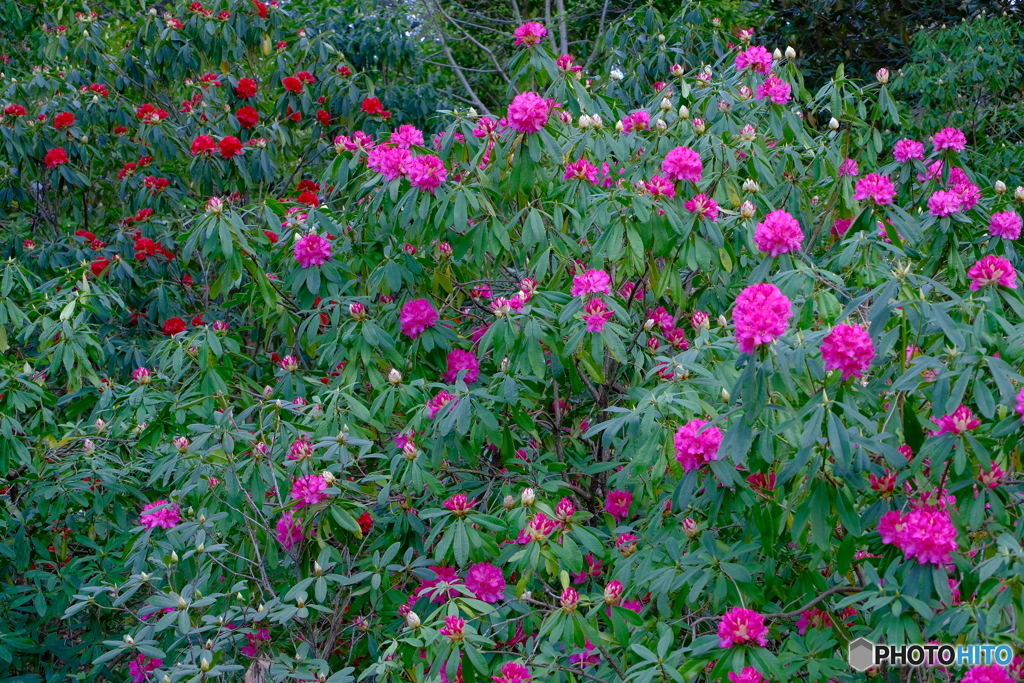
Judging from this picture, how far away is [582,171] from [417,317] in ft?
2.24

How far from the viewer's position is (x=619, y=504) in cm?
270

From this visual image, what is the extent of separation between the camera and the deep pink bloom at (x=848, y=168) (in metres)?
2.81

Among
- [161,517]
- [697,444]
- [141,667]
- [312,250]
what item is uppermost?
[697,444]

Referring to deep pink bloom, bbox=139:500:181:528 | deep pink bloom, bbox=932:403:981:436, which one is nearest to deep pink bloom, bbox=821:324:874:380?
deep pink bloom, bbox=932:403:981:436

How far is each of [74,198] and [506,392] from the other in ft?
12.0

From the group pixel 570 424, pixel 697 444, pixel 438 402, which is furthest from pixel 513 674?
pixel 570 424

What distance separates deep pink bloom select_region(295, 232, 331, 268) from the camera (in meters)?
2.88

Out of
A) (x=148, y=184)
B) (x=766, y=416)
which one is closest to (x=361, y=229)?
(x=766, y=416)

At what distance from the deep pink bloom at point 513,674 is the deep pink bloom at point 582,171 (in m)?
1.43

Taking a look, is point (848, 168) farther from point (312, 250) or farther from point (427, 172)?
point (312, 250)

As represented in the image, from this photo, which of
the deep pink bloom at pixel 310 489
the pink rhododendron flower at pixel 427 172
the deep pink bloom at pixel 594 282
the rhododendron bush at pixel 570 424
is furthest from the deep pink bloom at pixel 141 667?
the deep pink bloom at pixel 594 282

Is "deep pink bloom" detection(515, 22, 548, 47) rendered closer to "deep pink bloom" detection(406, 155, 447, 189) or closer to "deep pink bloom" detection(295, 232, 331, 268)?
"deep pink bloom" detection(406, 155, 447, 189)

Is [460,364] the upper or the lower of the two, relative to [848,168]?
lower

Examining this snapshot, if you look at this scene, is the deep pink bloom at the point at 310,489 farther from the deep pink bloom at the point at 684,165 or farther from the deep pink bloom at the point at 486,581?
the deep pink bloom at the point at 684,165
